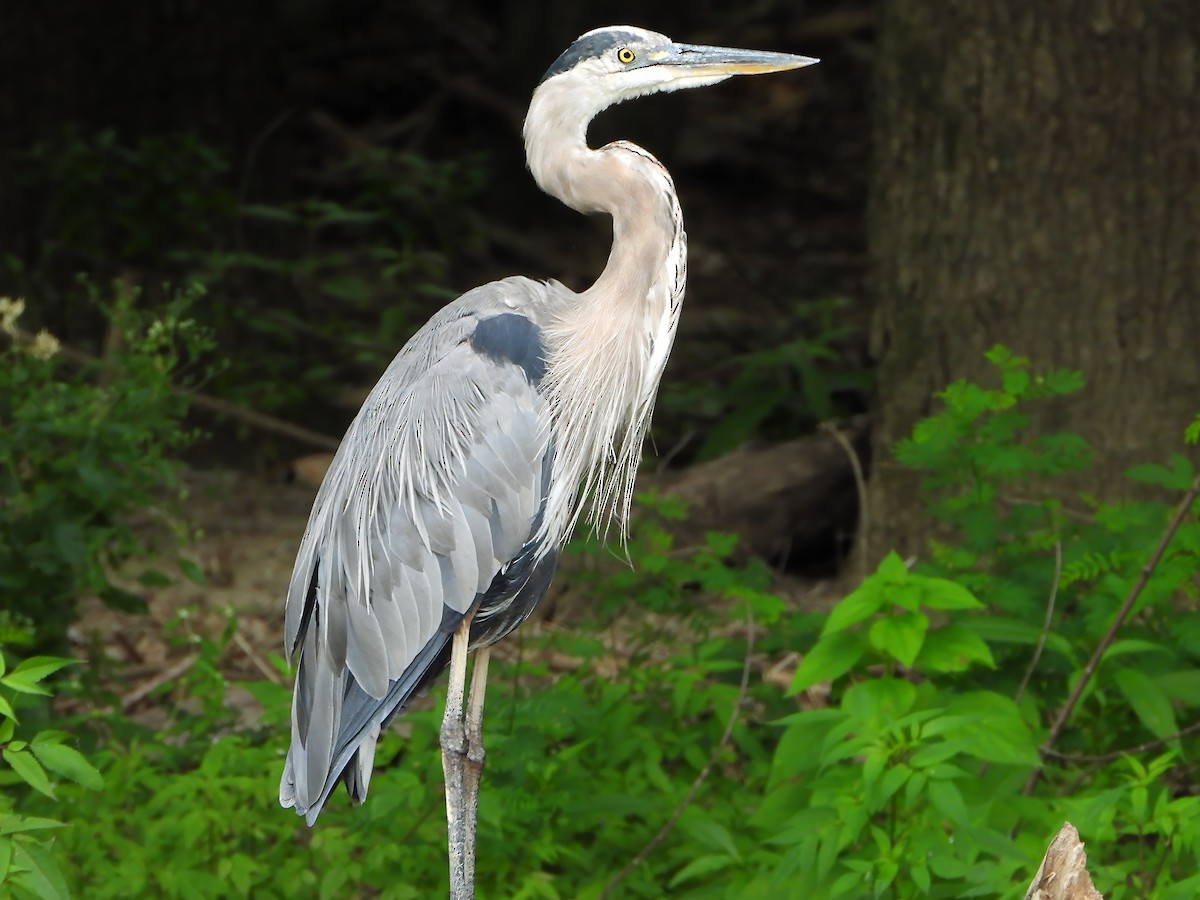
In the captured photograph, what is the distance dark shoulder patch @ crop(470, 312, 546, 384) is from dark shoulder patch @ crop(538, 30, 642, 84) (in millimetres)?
584

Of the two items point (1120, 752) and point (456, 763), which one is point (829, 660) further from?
point (456, 763)

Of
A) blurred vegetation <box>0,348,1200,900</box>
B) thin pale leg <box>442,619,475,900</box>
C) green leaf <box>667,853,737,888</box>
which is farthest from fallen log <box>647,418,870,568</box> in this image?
green leaf <box>667,853,737,888</box>

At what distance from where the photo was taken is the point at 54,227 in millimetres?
7234

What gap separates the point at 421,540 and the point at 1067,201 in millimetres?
2473

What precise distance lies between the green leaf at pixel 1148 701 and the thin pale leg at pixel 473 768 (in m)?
1.56

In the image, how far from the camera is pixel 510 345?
12.7 ft

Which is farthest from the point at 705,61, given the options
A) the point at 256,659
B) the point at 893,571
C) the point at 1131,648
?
the point at 256,659

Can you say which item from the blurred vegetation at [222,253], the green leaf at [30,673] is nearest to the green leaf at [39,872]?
the green leaf at [30,673]

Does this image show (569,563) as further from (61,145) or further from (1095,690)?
(61,145)

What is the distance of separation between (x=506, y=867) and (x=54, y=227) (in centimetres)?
427

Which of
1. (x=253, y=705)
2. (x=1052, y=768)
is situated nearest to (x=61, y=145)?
(x=253, y=705)

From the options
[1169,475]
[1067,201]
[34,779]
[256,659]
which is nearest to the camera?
[34,779]

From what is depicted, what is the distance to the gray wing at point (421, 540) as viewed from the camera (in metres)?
3.81

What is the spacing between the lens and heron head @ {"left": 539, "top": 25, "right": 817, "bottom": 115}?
12.5 feet
